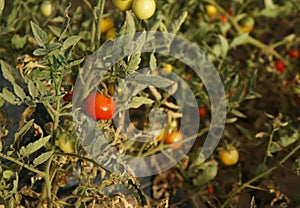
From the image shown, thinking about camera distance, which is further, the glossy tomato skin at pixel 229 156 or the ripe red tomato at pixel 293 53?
the ripe red tomato at pixel 293 53

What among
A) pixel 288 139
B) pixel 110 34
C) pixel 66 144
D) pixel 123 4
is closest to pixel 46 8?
pixel 110 34

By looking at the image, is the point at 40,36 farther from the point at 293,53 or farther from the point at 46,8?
the point at 293,53

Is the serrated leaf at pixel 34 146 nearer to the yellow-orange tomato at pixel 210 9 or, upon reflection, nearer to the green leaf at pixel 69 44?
the green leaf at pixel 69 44

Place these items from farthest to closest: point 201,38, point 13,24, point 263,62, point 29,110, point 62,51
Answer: point 263,62 → point 201,38 → point 13,24 → point 29,110 → point 62,51

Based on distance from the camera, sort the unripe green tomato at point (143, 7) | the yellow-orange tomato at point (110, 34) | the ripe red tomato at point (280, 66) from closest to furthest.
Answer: the unripe green tomato at point (143, 7), the yellow-orange tomato at point (110, 34), the ripe red tomato at point (280, 66)

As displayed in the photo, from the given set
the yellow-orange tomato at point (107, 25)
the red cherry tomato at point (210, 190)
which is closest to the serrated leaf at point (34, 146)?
the yellow-orange tomato at point (107, 25)

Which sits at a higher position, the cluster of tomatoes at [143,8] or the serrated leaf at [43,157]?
the cluster of tomatoes at [143,8]

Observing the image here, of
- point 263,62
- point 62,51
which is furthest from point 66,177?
point 263,62

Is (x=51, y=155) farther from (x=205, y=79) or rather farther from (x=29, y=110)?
(x=205, y=79)
